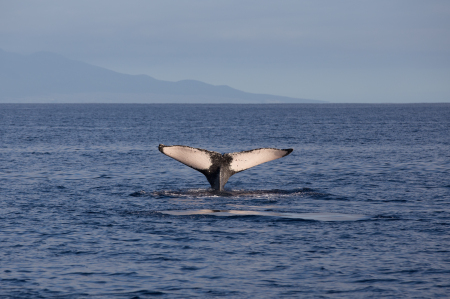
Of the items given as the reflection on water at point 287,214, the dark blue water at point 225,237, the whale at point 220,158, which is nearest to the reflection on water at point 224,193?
the dark blue water at point 225,237

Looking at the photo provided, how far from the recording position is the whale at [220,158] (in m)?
16.8

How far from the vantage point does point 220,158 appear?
17500 mm

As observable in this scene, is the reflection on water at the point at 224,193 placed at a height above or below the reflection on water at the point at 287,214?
above

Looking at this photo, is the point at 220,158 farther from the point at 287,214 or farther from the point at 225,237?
the point at 225,237

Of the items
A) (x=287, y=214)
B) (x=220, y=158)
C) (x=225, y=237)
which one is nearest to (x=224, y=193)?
(x=220, y=158)

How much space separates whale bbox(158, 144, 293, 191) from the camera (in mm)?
16797

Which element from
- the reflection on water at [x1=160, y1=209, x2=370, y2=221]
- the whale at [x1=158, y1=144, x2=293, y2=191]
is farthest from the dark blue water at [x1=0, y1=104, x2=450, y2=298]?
the whale at [x1=158, y1=144, x2=293, y2=191]

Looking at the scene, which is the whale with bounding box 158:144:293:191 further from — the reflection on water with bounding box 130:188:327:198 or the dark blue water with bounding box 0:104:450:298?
the reflection on water with bounding box 130:188:327:198

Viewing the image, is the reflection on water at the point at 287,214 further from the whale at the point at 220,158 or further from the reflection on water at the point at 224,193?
the reflection on water at the point at 224,193

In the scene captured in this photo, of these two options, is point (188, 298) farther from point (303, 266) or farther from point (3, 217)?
point (3, 217)

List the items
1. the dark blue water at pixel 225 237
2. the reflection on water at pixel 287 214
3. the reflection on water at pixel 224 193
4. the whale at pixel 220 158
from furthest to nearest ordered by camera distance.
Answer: the reflection on water at pixel 224 193
the whale at pixel 220 158
the reflection on water at pixel 287 214
the dark blue water at pixel 225 237

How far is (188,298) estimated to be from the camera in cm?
991

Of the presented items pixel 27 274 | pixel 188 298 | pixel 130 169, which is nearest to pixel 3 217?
pixel 27 274

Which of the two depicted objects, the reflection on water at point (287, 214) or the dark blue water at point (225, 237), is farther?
the reflection on water at point (287, 214)
